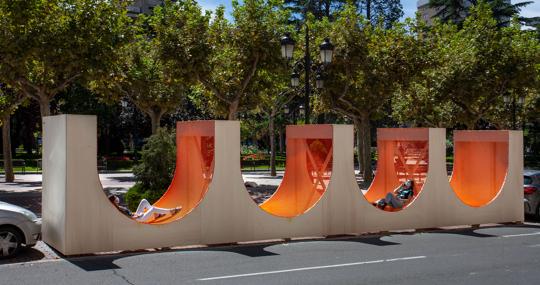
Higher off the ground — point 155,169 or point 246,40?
point 246,40

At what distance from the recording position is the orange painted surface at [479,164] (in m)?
16.2

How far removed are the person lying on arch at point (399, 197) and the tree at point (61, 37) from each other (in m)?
10.8

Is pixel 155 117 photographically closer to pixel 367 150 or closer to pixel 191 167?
pixel 367 150

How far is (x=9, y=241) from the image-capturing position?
1070 cm

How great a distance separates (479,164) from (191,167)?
307 inches

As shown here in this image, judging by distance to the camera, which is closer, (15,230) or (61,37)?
(15,230)

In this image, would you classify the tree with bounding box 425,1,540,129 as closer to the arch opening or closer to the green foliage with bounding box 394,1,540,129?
the green foliage with bounding box 394,1,540,129

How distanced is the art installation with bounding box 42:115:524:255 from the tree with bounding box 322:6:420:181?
33.1ft

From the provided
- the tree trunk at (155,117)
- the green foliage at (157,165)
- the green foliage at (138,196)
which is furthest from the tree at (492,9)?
the green foliage at (138,196)

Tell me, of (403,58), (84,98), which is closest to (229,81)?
(403,58)

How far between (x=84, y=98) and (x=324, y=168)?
34501 millimetres

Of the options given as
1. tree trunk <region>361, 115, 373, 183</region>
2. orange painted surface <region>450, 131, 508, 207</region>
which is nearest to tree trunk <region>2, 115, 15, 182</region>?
tree trunk <region>361, 115, 373, 183</region>

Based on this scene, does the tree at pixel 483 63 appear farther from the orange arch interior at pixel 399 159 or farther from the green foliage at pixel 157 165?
the green foliage at pixel 157 165

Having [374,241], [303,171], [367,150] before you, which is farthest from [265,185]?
[374,241]
